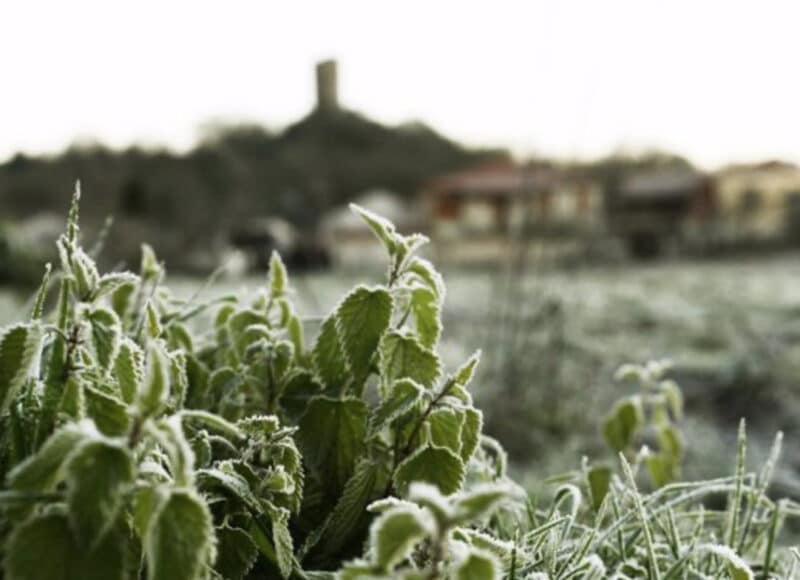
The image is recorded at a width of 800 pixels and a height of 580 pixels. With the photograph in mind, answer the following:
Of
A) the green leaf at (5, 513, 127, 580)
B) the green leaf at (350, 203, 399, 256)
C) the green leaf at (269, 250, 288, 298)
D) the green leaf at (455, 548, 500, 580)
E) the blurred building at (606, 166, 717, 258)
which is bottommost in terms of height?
the green leaf at (455, 548, 500, 580)

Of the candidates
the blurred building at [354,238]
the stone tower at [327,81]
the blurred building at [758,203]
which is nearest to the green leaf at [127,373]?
the stone tower at [327,81]

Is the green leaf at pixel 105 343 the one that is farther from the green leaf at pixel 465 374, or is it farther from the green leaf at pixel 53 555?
the green leaf at pixel 465 374

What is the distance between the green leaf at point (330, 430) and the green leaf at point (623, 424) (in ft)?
2.08

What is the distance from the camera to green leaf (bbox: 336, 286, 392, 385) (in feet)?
2.34

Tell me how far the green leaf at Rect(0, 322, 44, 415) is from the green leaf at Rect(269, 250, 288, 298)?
1.21 ft

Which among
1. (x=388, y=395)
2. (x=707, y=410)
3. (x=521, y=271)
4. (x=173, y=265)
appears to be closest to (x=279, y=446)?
(x=388, y=395)

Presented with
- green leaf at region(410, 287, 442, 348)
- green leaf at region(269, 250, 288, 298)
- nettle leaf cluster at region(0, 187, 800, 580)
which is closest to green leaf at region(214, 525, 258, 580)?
nettle leaf cluster at region(0, 187, 800, 580)

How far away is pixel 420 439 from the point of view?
732 millimetres

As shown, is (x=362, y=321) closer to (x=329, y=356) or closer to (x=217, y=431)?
(x=329, y=356)

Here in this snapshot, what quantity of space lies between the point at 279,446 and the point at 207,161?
1860 centimetres

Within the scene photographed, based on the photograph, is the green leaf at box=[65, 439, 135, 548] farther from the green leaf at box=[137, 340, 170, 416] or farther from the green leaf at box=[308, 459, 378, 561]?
the green leaf at box=[308, 459, 378, 561]

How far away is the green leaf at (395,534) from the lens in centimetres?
45

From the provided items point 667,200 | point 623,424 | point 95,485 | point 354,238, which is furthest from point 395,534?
point 667,200

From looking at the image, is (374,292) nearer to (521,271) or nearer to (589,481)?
(589,481)
